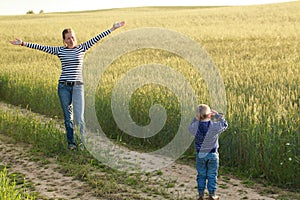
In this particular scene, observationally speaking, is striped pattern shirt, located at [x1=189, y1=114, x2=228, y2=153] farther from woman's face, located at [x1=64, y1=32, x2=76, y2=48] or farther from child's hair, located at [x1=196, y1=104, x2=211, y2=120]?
woman's face, located at [x1=64, y1=32, x2=76, y2=48]

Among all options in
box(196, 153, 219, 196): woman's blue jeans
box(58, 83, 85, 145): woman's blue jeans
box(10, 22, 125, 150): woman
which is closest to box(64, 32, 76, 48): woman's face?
box(10, 22, 125, 150): woman

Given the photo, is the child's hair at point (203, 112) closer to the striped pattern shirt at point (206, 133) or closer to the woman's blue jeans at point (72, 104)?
the striped pattern shirt at point (206, 133)

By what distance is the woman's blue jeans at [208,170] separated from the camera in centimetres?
609

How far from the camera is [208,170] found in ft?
20.1

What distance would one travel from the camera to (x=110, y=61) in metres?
17.2

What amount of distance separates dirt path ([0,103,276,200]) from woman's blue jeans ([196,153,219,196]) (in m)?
0.29

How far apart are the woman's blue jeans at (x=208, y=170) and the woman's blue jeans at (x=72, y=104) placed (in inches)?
Result: 111

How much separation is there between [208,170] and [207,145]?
1.00ft

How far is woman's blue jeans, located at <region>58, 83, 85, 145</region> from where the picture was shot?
8367 mm

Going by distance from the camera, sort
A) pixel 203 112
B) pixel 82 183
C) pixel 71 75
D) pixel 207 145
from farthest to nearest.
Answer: pixel 71 75
pixel 82 183
pixel 207 145
pixel 203 112

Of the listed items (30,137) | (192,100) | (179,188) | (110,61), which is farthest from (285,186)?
(110,61)

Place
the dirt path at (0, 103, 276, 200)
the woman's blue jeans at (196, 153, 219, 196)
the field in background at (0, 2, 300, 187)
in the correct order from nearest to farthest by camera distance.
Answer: the woman's blue jeans at (196, 153, 219, 196), the dirt path at (0, 103, 276, 200), the field in background at (0, 2, 300, 187)

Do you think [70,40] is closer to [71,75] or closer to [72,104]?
[71,75]

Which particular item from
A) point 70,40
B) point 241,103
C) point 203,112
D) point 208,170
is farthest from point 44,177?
point 241,103
